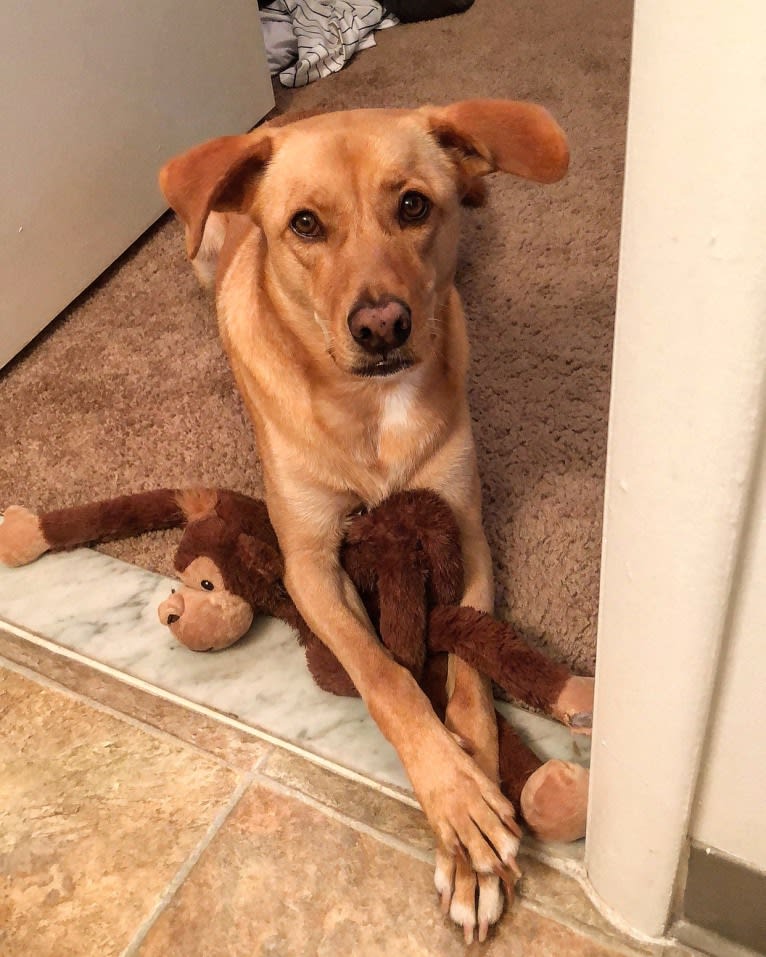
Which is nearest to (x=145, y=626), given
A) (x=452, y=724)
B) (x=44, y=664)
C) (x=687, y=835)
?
(x=44, y=664)

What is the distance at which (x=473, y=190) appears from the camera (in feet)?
4.49

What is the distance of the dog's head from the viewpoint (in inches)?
45.2

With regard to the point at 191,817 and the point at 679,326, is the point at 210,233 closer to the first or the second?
the point at 191,817

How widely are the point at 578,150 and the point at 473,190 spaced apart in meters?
1.16

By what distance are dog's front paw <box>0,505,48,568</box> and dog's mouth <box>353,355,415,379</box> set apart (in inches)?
27.5

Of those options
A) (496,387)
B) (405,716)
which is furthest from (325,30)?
(405,716)

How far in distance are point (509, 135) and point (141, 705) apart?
100cm

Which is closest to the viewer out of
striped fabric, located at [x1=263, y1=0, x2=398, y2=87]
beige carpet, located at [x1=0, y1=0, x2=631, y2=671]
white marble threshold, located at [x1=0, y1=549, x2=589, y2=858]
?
white marble threshold, located at [x1=0, y1=549, x2=589, y2=858]

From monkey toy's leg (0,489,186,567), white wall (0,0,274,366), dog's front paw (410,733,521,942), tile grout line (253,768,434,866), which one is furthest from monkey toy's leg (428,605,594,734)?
white wall (0,0,274,366)

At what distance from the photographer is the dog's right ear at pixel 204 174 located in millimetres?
1176

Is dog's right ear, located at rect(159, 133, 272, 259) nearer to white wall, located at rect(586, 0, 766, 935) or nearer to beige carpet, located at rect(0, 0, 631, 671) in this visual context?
beige carpet, located at rect(0, 0, 631, 671)

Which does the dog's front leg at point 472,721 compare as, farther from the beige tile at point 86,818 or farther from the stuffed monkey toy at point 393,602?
the beige tile at point 86,818

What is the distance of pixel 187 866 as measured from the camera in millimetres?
1124

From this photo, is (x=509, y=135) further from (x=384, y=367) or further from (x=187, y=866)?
(x=187, y=866)
